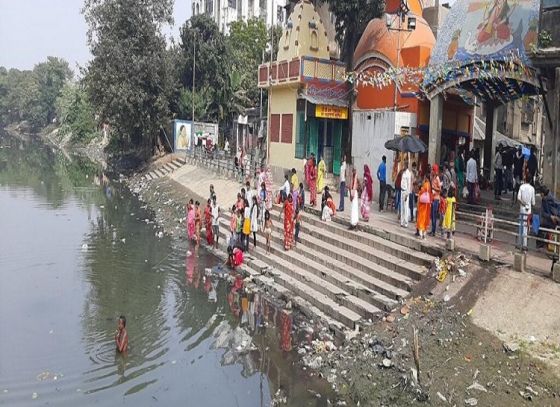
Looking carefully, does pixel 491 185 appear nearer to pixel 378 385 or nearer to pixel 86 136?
pixel 378 385

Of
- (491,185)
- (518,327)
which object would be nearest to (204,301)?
(518,327)

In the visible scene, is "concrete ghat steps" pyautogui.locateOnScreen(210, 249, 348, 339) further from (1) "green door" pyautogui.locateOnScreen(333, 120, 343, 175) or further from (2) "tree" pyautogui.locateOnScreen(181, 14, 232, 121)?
(2) "tree" pyautogui.locateOnScreen(181, 14, 232, 121)

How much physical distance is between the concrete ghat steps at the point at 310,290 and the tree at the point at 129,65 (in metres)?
24.3

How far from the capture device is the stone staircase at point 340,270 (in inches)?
453

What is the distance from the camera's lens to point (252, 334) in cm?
1148

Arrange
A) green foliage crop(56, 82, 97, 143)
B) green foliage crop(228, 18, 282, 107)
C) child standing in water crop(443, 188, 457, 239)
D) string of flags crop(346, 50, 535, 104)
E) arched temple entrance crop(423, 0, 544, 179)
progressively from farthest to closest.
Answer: green foliage crop(56, 82, 97, 143)
green foliage crop(228, 18, 282, 107)
string of flags crop(346, 50, 535, 104)
arched temple entrance crop(423, 0, 544, 179)
child standing in water crop(443, 188, 457, 239)

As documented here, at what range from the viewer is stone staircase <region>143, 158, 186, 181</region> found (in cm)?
3694

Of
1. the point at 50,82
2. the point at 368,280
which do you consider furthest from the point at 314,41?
the point at 50,82

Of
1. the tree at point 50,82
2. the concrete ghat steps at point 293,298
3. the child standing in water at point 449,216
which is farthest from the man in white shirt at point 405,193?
the tree at point 50,82

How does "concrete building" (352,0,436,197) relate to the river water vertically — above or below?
above

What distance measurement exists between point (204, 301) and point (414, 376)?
19.8ft

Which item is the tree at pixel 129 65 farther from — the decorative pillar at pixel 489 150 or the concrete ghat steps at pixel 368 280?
the concrete ghat steps at pixel 368 280

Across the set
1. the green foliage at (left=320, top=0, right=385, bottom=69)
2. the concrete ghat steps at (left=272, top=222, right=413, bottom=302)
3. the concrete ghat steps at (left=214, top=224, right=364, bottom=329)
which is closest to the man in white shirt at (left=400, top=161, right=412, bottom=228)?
the concrete ghat steps at (left=272, top=222, right=413, bottom=302)

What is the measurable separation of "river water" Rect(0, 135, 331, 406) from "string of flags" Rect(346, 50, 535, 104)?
8.21 metres
